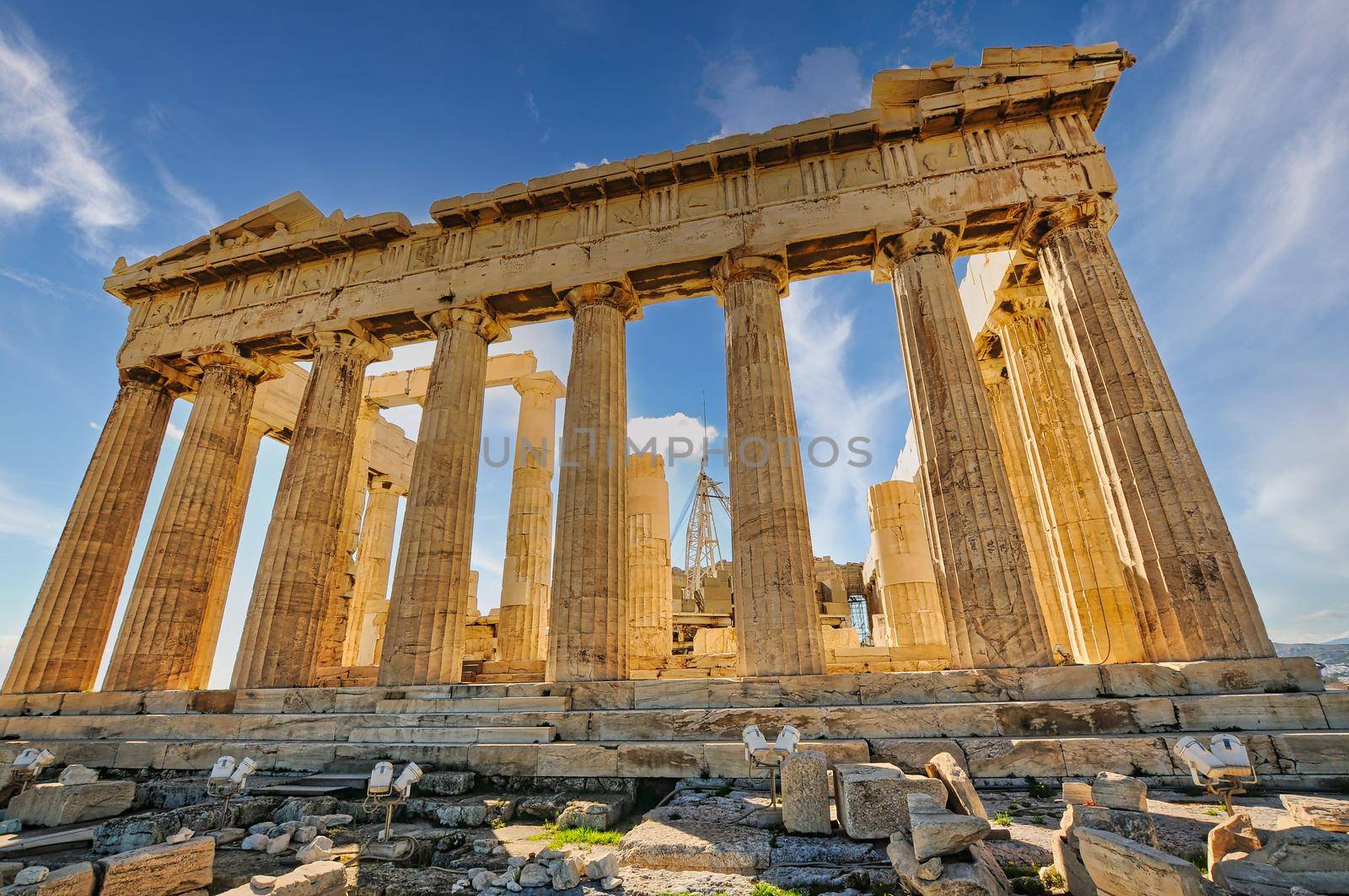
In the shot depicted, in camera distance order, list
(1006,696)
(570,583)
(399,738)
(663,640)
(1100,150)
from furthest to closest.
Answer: (663,640), (1100,150), (570,583), (399,738), (1006,696)

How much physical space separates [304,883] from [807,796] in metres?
4.13

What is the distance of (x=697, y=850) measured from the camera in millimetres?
5348

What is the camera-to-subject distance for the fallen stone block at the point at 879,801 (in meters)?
5.55

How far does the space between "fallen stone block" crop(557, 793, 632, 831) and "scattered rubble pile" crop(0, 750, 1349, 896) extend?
0.09ft

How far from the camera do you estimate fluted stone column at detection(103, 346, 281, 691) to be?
48.3 feet

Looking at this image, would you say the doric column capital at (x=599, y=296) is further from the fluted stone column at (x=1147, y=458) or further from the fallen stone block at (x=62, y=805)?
the fallen stone block at (x=62, y=805)

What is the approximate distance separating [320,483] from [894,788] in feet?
48.0

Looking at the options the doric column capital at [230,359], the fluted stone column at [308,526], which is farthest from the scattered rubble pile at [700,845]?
the doric column capital at [230,359]

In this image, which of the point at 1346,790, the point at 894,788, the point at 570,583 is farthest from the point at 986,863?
the point at 570,583

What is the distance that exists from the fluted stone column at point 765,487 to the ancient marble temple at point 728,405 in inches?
2.2

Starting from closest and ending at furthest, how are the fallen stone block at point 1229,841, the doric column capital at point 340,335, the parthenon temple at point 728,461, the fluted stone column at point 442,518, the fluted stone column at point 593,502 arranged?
the fallen stone block at point 1229,841
the parthenon temple at point 728,461
the fluted stone column at point 593,502
the fluted stone column at point 442,518
the doric column capital at point 340,335

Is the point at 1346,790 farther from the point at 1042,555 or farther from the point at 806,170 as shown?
the point at 806,170

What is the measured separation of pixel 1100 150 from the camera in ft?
44.1

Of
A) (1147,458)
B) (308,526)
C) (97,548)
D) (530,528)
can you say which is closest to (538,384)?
(530,528)
